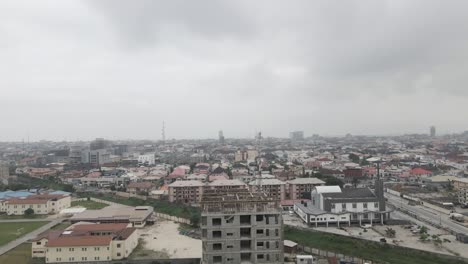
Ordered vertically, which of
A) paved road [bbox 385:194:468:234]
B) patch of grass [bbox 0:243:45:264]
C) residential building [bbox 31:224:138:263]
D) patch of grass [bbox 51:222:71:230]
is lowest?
patch of grass [bbox 0:243:45:264]

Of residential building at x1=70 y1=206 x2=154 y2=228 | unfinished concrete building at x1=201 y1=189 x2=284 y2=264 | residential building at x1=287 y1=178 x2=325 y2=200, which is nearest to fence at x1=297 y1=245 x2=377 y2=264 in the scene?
unfinished concrete building at x1=201 y1=189 x2=284 y2=264

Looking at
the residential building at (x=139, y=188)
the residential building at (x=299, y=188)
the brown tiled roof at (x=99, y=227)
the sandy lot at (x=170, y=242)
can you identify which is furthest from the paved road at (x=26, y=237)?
the residential building at (x=299, y=188)

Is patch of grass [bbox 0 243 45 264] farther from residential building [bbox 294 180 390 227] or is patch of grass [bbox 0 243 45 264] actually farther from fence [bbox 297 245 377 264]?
residential building [bbox 294 180 390 227]

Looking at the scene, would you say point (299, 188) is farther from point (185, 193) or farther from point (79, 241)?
point (79, 241)

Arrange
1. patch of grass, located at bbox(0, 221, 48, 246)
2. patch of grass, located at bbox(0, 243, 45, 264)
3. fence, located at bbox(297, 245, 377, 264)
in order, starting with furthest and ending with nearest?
patch of grass, located at bbox(0, 221, 48, 246)
patch of grass, located at bbox(0, 243, 45, 264)
fence, located at bbox(297, 245, 377, 264)

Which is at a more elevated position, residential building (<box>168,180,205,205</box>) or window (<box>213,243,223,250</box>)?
window (<box>213,243,223,250</box>)

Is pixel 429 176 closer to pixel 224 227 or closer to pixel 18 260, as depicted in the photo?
pixel 224 227
